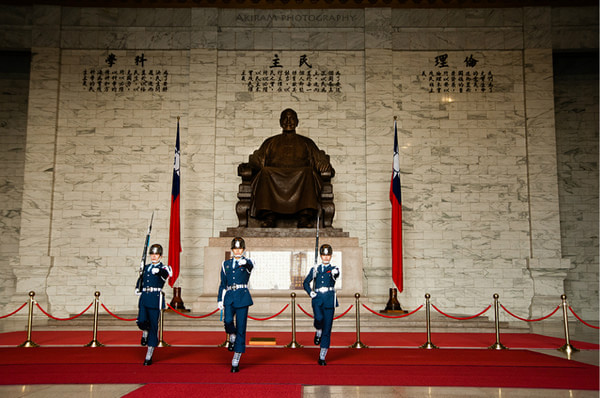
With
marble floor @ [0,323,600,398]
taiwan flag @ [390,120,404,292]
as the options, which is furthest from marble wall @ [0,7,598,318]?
marble floor @ [0,323,600,398]

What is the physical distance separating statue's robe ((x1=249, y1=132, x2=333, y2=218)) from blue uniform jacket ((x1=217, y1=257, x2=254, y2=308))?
3096mm

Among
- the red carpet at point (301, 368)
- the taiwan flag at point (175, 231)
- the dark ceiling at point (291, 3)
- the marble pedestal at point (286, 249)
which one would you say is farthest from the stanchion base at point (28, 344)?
the dark ceiling at point (291, 3)

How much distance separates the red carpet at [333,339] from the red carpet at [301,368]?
1.44 ft

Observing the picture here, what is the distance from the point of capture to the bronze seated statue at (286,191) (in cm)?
743

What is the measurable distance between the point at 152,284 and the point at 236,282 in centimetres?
73

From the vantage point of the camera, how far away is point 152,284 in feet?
14.4

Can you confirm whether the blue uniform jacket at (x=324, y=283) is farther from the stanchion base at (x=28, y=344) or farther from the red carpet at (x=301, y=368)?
the stanchion base at (x=28, y=344)

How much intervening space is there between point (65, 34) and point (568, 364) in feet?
30.9

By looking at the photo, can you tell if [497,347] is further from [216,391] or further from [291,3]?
[291,3]

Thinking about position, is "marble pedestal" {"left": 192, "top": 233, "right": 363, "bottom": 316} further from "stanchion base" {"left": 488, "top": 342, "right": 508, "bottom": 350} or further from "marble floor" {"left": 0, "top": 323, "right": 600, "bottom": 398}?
"marble floor" {"left": 0, "top": 323, "right": 600, "bottom": 398}

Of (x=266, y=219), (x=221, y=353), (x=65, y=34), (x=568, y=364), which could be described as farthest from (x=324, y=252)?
(x=65, y=34)

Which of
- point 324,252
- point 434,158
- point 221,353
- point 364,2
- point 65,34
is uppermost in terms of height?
point 364,2

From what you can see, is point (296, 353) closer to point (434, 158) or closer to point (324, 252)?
point (324, 252)

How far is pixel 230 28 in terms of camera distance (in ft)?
31.7
